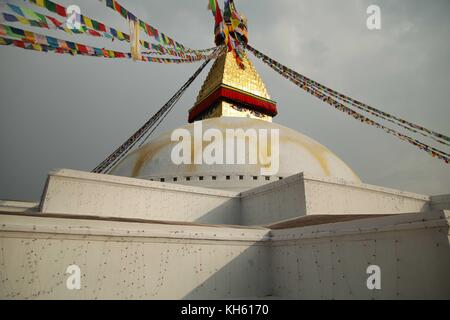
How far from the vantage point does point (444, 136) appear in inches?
307

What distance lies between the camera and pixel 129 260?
3.68 meters

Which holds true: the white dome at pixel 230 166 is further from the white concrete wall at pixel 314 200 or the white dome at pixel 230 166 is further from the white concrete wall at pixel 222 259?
the white concrete wall at pixel 222 259

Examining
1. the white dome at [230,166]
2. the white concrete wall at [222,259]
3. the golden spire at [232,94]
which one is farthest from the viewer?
the golden spire at [232,94]

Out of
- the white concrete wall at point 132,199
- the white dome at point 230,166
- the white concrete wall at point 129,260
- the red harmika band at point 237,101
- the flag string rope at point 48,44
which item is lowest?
the white concrete wall at point 129,260

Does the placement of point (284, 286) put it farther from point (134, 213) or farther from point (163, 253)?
point (134, 213)

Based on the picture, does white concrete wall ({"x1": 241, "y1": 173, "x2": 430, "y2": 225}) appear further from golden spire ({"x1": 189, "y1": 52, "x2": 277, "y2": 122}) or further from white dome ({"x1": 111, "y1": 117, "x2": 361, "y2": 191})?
golden spire ({"x1": 189, "y1": 52, "x2": 277, "y2": 122})

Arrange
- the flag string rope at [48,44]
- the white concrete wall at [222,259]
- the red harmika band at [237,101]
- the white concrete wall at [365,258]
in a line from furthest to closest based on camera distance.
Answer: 1. the red harmika band at [237,101]
2. the flag string rope at [48,44]
3. the white concrete wall at [222,259]
4. the white concrete wall at [365,258]

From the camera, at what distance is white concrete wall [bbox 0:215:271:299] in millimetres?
3152

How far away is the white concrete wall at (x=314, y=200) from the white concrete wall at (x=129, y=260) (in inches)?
102

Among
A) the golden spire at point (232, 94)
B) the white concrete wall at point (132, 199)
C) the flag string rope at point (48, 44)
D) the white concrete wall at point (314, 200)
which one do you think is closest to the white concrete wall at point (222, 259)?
the white concrete wall at point (314, 200)

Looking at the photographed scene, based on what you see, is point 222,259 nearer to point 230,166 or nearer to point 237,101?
point 230,166

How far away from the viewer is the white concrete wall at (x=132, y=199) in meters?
6.17

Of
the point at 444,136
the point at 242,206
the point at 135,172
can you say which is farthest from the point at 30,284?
the point at 444,136
